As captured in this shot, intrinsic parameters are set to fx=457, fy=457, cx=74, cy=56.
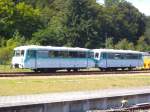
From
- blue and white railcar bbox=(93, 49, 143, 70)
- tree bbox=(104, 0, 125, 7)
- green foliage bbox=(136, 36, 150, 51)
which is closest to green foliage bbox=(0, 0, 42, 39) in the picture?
green foliage bbox=(136, 36, 150, 51)

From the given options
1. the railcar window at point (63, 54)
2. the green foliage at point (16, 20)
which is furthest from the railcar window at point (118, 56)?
the green foliage at point (16, 20)

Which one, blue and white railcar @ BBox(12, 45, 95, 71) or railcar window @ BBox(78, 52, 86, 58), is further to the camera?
railcar window @ BBox(78, 52, 86, 58)

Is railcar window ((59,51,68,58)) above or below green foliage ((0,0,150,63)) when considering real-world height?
below

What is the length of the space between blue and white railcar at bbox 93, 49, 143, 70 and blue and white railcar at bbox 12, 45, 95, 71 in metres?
3.13

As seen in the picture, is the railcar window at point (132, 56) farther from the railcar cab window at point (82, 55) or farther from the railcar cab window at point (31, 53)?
the railcar cab window at point (31, 53)

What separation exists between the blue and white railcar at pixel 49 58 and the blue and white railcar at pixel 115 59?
3.13 meters

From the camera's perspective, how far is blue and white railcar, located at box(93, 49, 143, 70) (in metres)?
49.1

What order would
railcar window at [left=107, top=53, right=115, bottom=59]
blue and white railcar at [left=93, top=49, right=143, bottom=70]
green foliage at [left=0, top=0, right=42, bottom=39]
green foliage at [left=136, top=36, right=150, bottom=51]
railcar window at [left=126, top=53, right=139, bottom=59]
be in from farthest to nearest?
1. green foliage at [left=136, top=36, right=150, bottom=51]
2. green foliage at [left=0, top=0, right=42, bottom=39]
3. railcar window at [left=126, top=53, right=139, bottom=59]
4. railcar window at [left=107, top=53, right=115, bottom=59]
5. blue and white railcar at [left=93, top=49, right=143, bottom=70]

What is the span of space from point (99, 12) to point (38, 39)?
108ft

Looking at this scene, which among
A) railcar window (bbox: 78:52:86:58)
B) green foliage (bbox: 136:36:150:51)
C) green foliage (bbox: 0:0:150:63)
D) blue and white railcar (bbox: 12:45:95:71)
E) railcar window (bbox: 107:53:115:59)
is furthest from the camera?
green foliage (bbox: 136:36:150:51)

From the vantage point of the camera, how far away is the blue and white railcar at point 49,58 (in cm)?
3978

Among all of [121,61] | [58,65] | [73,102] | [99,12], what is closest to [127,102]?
[73,102]

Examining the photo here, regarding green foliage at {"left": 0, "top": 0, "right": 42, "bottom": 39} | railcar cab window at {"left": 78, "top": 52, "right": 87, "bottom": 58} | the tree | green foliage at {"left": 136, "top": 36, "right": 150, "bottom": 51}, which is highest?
the tree

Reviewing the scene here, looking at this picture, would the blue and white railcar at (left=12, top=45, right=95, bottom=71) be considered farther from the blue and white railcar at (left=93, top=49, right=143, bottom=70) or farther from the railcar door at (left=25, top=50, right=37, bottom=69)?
the blue and white railcar at (left=93, top=49, right=143, bottom=70)
